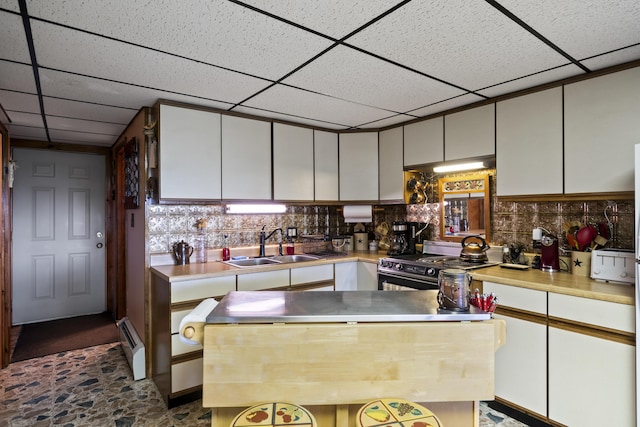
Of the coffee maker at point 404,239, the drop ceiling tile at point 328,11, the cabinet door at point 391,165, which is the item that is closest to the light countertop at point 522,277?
the coffee maker at point 404,239

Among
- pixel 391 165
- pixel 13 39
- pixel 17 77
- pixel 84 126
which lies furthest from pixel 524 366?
pixel 84 126

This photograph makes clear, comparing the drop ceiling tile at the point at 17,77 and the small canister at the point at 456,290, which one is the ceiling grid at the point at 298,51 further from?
the small canister at the point at 456,290

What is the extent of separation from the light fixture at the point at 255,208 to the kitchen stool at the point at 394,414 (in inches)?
94.2

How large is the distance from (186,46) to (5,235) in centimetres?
288

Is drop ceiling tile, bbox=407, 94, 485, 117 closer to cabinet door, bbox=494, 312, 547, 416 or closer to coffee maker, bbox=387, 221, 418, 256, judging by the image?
coffee maker, bbox=387, 221, 418, 256

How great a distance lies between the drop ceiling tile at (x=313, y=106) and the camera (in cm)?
271

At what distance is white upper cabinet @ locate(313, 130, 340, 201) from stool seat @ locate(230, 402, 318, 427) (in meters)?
2.61

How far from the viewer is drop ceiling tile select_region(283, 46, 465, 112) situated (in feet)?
6.95

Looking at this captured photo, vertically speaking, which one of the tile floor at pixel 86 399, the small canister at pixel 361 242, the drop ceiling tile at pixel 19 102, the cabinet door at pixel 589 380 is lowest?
the tile floor at pixel 86 399

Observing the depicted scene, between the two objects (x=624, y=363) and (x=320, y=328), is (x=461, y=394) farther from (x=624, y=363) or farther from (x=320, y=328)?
(x=624, y=363)

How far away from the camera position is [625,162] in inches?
85.4

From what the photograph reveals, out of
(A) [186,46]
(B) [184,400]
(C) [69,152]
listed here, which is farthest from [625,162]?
(C) [69,152]

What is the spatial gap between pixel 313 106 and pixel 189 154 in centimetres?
111

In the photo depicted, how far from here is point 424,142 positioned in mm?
3391
